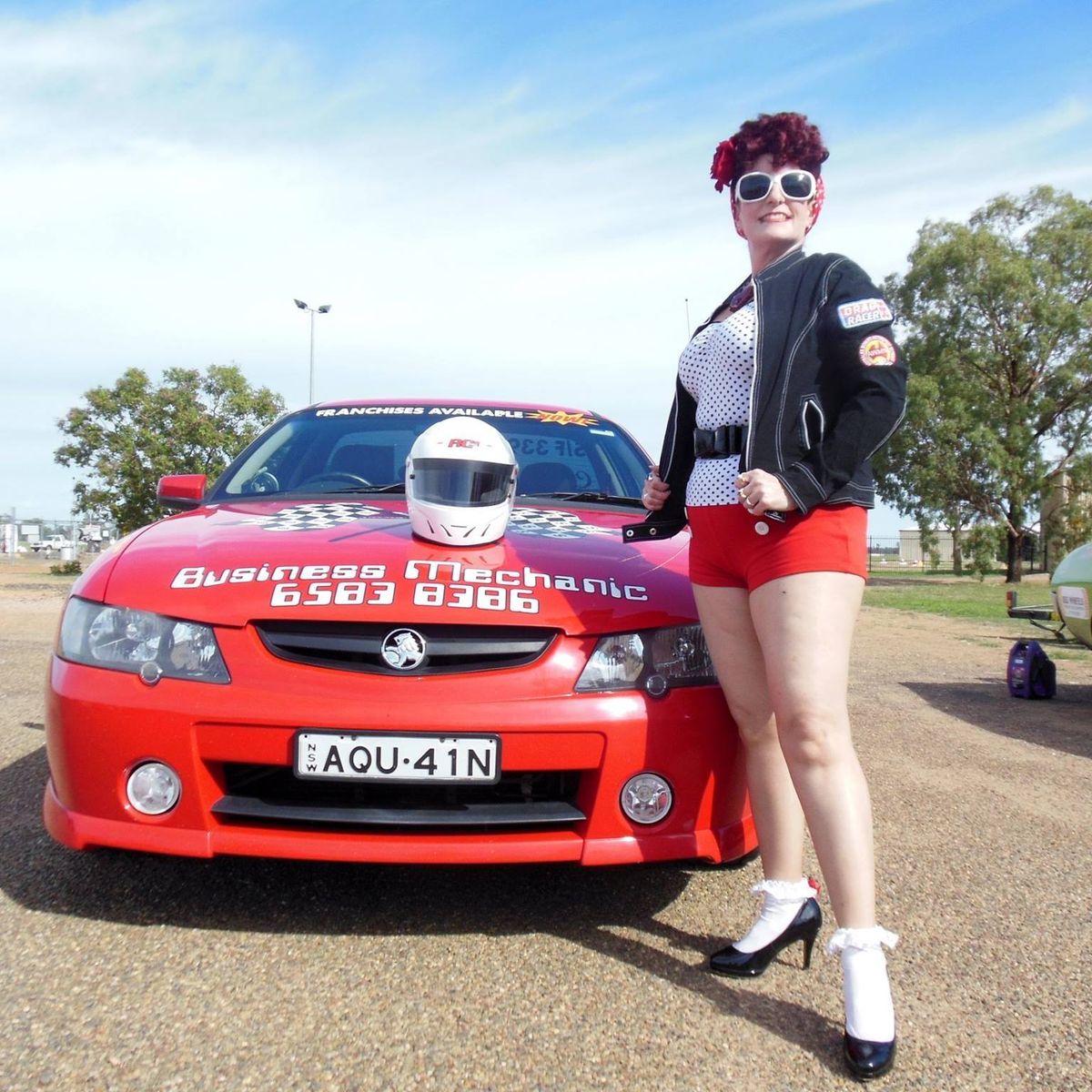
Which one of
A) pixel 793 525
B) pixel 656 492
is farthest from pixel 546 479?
pixel 793 525

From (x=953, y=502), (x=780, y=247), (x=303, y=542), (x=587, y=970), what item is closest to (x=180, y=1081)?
(x=587, y=970)

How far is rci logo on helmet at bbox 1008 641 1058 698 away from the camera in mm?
7324

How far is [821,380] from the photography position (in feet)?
7.04

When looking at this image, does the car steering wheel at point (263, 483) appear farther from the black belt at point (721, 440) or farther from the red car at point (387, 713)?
the black belt at point (721, 440)

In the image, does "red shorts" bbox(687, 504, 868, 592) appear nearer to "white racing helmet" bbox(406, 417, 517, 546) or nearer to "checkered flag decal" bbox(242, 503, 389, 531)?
"white racing helmet" bbox(406, 417, 517, 546)

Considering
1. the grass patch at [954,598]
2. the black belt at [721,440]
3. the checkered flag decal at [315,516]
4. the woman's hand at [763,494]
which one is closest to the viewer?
the woman's hand at [763,494]

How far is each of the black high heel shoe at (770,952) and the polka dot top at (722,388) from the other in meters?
0.95

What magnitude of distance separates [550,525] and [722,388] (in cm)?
A: 98

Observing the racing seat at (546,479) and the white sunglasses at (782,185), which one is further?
the racing seat at (546,479)

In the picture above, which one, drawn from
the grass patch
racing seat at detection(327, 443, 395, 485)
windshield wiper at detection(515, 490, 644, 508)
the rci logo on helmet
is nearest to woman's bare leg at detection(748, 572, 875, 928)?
windshield wiper at detection(515, 490, 644, 508)

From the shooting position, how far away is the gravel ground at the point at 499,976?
6.25ft

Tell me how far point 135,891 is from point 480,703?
1127 mm

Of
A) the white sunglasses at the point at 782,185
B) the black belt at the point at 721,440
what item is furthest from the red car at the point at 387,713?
the white sunglasses at the point at 782,185

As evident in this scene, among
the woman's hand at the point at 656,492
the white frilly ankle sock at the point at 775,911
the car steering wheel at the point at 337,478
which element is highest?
the woman's hand at the point at 656,492
